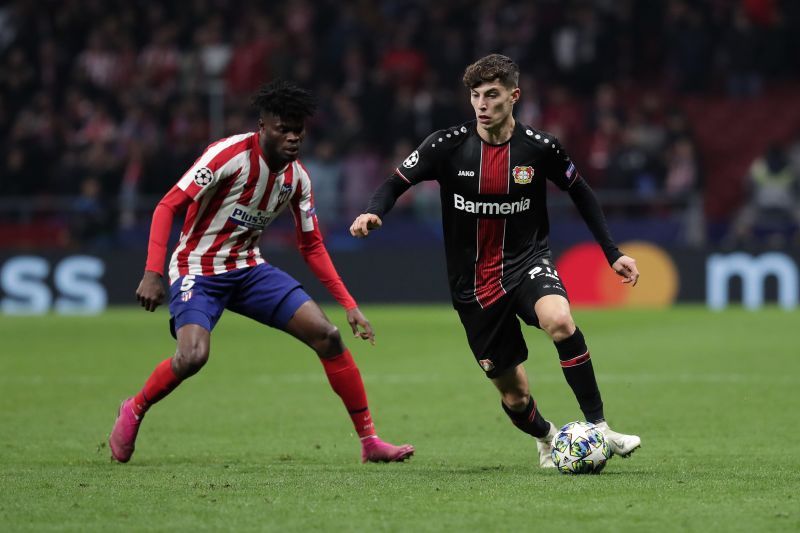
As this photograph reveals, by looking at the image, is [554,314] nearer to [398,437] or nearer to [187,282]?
[187,282]

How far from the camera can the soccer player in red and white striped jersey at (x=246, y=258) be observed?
709 cm

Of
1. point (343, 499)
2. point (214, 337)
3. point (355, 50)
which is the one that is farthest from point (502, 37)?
point (343, 499)

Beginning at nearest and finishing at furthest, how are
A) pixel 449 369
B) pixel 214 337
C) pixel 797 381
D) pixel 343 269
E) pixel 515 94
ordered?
pixel 515 94 → pixel 797 381 → pixel 449 369 → pixel 214 337 → pixel 343 269

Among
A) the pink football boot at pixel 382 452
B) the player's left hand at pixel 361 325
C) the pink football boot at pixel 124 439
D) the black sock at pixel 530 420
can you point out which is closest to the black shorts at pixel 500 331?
the black sock at pixel 530 420

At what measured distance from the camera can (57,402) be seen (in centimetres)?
1037

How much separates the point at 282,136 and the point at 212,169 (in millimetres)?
404

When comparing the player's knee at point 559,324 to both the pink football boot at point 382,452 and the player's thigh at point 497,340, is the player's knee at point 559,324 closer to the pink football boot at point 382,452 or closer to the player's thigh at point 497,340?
the player's thigh at point 497,340

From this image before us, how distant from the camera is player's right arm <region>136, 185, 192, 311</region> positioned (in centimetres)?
672

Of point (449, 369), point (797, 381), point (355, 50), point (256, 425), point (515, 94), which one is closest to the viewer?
point (515, 94)

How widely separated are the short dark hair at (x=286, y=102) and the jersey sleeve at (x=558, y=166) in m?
1.26

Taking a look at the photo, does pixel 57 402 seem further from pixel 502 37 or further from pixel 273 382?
pixel 502 37

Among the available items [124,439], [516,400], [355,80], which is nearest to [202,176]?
[124,439]

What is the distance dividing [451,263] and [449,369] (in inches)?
222

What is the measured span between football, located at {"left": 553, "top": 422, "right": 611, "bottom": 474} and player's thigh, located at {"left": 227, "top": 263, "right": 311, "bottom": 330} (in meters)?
1.71
